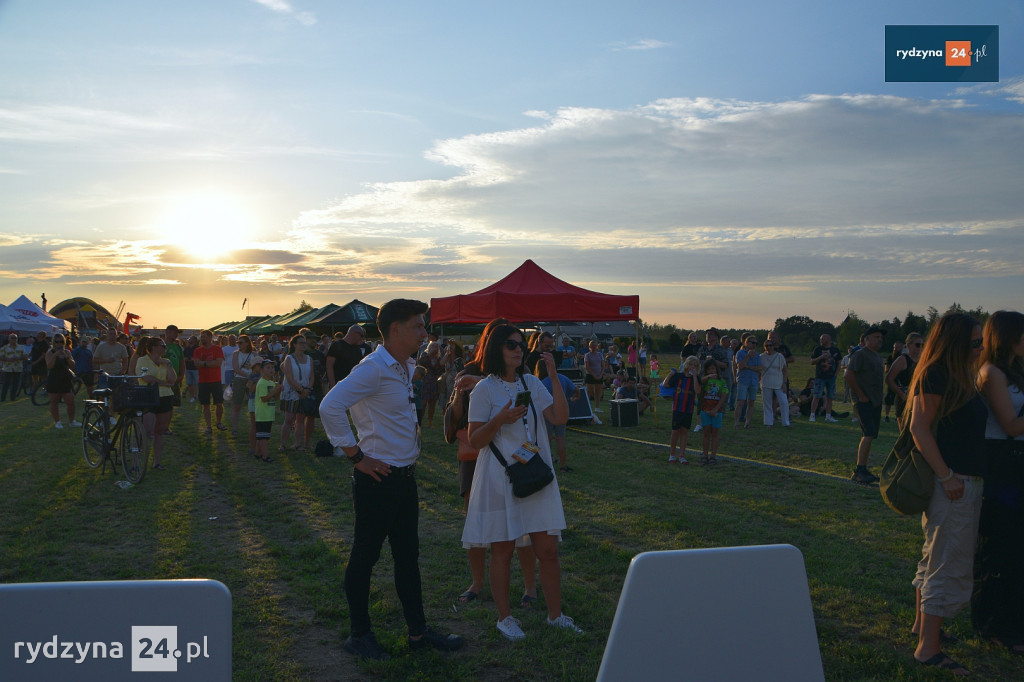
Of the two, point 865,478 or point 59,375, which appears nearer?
point 865,478

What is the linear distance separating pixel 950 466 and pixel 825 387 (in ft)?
41.8

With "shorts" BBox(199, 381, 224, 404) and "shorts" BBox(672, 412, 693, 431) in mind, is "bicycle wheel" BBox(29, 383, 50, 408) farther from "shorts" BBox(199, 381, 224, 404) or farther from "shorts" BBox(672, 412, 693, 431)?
"shorts" BBox(672, 412, 693, 431)

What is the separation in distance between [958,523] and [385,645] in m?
3.17

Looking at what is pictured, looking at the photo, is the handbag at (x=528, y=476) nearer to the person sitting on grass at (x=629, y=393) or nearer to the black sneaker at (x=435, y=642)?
the black sneaker at (x=435, y=642)

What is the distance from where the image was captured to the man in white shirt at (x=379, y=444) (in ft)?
12.6

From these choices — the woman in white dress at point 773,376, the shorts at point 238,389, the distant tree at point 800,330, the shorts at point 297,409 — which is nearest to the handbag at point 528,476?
the shorts at point 297,409

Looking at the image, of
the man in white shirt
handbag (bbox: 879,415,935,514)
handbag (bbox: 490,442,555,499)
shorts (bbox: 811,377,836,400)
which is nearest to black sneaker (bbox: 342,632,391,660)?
the man in white shirt

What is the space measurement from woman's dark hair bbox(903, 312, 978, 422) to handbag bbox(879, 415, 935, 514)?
221mm

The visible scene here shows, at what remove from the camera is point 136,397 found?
8.33 meters

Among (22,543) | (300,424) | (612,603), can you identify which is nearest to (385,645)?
(612,603)

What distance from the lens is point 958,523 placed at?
3.88 m

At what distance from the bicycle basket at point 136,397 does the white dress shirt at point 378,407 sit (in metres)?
5.45

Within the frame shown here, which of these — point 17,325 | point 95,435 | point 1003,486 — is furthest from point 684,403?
point 17,325

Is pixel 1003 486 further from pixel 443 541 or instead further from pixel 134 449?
pixel 134 449
